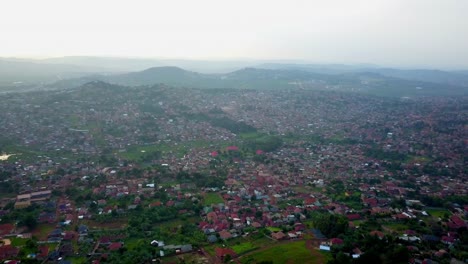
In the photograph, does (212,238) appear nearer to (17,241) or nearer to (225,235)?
(225,235)

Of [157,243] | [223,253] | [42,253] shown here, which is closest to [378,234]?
[223,253]

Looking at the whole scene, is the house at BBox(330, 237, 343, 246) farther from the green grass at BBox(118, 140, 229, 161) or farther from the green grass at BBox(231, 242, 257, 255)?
the green grass at BBox(118, 140, 229, 161)

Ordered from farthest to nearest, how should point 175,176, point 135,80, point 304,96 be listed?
point 135,80, point 304,96, point 175,176

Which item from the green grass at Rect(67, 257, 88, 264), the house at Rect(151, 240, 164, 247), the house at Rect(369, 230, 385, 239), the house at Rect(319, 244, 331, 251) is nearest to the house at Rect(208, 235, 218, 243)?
the house at Rect(151, 240, 164, 247)

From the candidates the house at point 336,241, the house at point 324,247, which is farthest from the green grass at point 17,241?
the house at point 336,241

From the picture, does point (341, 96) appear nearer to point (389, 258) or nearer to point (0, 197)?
point (389, 258)

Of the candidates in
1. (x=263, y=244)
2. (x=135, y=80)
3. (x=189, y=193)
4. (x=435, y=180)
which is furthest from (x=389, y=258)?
(x=135, y=80)
